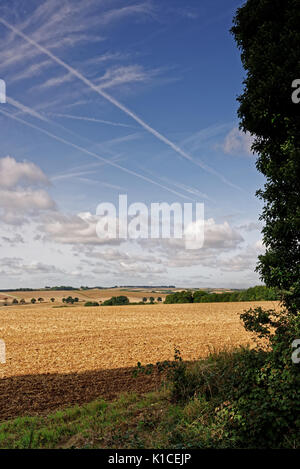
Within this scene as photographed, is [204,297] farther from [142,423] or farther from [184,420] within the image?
[142,423]

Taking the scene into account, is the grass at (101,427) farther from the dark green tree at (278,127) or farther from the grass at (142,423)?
the dark green tree at (278,127)

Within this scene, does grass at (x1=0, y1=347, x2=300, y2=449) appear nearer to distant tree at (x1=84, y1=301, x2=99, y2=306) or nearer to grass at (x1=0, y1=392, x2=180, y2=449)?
grass at (x1=0, y1=392, x2=180, y2=449)

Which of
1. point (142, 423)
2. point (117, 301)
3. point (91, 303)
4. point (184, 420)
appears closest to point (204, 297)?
point (117, 301)

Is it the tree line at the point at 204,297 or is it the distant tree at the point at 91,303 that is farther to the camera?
the tree line at the point at 204,297

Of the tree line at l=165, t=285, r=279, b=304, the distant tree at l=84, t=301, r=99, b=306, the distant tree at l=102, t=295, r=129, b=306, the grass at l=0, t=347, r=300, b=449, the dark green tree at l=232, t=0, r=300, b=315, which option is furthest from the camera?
the distant tree at l=102, t=295, r=129, b=306

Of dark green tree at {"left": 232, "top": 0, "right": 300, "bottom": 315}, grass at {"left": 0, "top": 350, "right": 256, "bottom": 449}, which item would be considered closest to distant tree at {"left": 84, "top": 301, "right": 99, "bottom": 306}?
grass at {"left": 0, "top": 350, "right": 256, "bottom": 449}

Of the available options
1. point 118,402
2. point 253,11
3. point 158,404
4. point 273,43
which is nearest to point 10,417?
point 118,402

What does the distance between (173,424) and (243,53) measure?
32.4ft

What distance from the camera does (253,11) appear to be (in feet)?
31.0

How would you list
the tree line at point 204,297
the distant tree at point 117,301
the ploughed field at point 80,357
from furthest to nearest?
the distant tree at point 117,301
the tree line at point 204,297
the ploughed field at point 80,357

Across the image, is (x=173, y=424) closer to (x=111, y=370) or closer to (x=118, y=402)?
(x=118, y=402)

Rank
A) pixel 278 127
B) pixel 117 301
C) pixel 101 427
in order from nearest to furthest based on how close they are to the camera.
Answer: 1. pixel 101 427
2. pixel 278 127
3. pixel 117 301

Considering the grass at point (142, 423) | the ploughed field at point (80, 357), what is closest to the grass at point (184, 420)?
the grass at point (142, 423)

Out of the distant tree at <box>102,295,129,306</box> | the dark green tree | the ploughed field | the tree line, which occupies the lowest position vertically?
the distant tree at <box>102,295,129,306</box>
